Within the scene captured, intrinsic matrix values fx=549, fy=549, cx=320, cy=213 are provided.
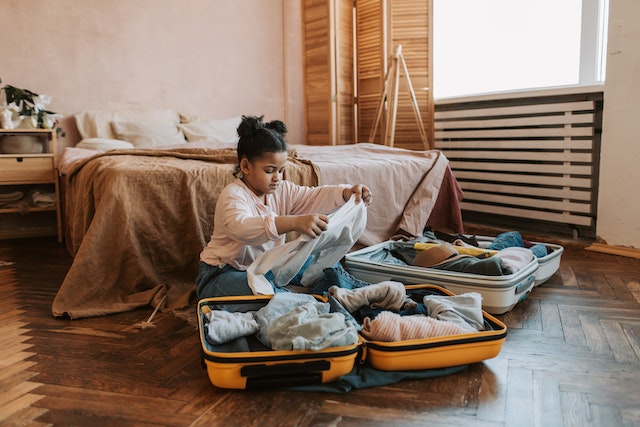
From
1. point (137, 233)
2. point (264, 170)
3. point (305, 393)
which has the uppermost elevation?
point (264, 170)

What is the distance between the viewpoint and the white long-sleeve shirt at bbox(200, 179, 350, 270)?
1671 millimetres

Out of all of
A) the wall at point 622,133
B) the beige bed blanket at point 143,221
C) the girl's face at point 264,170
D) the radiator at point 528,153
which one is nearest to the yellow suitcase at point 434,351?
the girl's face at point 264,170

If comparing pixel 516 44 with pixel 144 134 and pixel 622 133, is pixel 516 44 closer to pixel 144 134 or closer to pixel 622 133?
pixel 622 133

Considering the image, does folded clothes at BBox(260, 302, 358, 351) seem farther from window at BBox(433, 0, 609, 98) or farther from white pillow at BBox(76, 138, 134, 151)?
window at BBox(433, 0, 609, 98)

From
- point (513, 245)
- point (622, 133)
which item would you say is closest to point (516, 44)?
point (622, 133)

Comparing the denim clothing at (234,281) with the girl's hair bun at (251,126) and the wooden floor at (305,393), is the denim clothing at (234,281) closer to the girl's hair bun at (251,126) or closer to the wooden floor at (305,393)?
the wooden floor at (305,393)

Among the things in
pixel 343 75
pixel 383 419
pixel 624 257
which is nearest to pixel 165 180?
pixel 383 419

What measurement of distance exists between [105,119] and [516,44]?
2986 millimetres

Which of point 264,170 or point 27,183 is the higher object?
point 264,170

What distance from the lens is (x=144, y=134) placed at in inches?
154

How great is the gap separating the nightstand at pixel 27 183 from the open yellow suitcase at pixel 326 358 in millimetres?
2441

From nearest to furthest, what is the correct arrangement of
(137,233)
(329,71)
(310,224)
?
(310,224) → (137,233) → (329,71)

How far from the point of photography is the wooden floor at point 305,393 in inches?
49.4

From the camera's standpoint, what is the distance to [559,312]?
6.52 feet
